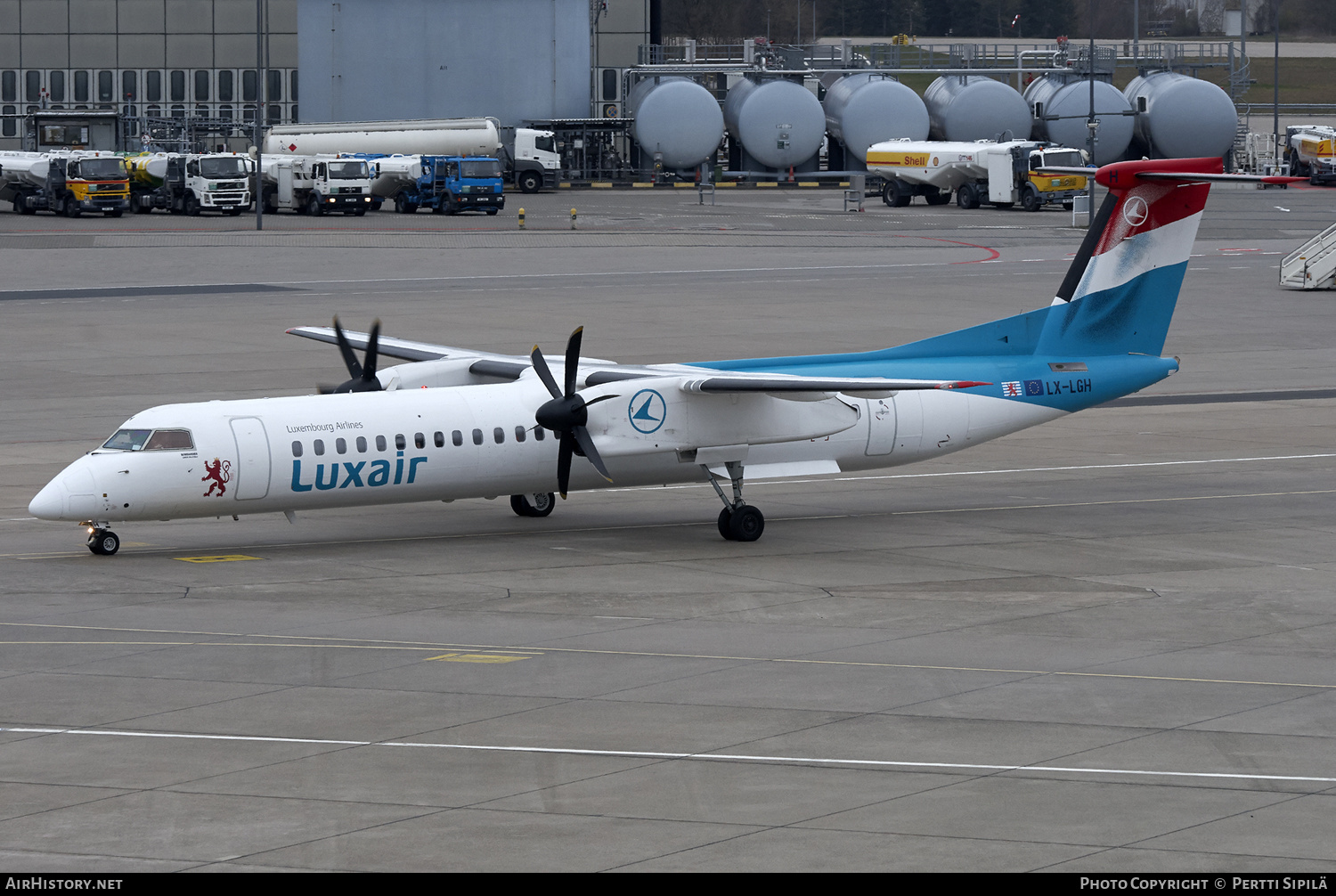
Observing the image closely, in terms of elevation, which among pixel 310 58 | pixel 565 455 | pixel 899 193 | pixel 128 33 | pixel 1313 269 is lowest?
pixel 565 455

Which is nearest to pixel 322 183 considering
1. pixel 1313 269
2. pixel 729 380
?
pixel 1313 269

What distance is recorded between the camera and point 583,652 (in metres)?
19.8

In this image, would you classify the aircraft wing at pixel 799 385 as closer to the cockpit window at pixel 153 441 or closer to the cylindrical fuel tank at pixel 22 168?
the cockpit window at pixel 153 441

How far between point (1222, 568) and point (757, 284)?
41595mm

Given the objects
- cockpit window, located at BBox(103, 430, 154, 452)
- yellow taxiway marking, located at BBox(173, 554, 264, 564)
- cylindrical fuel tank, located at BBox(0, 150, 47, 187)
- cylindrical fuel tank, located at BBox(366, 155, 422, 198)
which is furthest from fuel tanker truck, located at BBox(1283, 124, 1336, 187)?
cockpit window, located at BBox(103, 430, 154, 452)

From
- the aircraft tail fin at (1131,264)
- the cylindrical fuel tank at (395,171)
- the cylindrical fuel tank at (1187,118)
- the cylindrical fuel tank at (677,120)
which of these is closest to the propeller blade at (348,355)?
the aircraft tail fin at (1131,264)

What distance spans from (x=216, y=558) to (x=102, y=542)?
170 cm

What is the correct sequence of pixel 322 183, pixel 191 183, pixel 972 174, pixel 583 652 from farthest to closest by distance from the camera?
pixel 972 174 < pixel 322 183 < pixel 191 183 < pixel 583 652

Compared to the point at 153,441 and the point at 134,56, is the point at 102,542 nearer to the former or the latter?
the point at 153,441

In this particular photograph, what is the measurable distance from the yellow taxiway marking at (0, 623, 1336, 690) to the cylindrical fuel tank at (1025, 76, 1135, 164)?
3920 inches

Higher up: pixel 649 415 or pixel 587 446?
pixel 649 415

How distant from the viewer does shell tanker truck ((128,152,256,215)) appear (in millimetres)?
94750

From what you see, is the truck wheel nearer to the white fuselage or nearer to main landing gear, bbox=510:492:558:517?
the white fuselage

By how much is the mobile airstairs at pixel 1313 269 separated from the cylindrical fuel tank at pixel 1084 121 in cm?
4857
